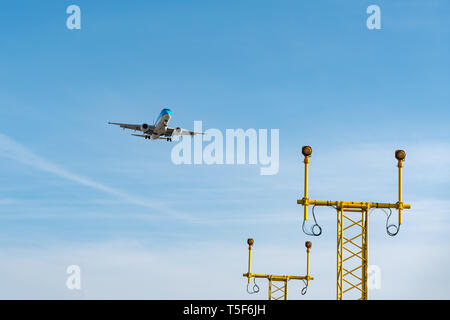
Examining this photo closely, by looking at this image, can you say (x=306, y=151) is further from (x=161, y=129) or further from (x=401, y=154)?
(x=161, y=129)

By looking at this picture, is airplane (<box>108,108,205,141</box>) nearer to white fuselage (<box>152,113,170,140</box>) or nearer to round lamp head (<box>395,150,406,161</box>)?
white fuselage (<box>152,113,170,140</box>)

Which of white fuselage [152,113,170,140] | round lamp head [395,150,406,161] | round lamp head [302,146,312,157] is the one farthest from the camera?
white fuselage [152,113,170,140]

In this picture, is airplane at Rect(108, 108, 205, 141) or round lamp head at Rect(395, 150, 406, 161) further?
airplane at Rect(108, 108, 205, 141)

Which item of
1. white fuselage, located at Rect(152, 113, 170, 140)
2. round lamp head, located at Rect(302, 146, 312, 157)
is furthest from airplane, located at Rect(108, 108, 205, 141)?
round lamp head, located at Rect(302, 146, 312, 157)

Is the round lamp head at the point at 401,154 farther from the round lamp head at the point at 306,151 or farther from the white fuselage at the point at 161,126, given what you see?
the white fuselage at the point at 161,126

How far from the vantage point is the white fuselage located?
11331 centimetres

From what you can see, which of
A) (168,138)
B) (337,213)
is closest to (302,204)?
(337,213)

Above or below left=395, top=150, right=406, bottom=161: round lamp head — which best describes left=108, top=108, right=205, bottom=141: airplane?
above

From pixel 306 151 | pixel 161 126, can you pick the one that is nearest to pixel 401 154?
pixel 306 151

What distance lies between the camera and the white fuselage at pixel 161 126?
11331 cm
